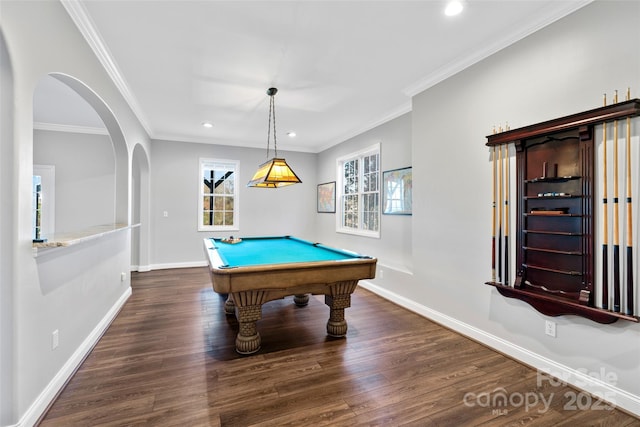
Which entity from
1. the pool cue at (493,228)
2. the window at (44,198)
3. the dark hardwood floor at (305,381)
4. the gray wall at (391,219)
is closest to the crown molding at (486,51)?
the gray wall at (391,219)

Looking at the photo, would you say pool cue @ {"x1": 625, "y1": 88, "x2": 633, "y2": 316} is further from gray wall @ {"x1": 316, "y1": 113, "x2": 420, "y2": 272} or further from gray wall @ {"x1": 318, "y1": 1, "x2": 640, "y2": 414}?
gray wall @ {"x1": 316, "y1": 113, "x2": 420, "y2": 272}

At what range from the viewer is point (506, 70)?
2574mm

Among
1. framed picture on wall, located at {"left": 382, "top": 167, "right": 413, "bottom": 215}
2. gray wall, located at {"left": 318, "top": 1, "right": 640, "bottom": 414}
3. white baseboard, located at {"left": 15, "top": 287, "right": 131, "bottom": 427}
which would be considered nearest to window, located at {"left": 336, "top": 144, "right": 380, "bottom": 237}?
framed picture on wall, located at {"left": 382, "top": 167, "right": 413, "bottom": 215}

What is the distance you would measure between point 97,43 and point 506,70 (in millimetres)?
3546

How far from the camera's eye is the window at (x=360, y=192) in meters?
5.01

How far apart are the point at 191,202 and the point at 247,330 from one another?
4.29 m

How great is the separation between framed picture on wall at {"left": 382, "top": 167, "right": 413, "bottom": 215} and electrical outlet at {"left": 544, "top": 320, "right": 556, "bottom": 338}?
2.03 meters

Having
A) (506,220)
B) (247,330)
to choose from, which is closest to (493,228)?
(506,220)

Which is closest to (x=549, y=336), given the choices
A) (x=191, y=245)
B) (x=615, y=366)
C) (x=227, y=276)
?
(x=615, y=366)

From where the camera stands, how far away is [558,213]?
2168 mm

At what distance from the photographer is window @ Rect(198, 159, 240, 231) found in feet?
20.5

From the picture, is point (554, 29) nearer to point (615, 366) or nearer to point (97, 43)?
point (615, 366)

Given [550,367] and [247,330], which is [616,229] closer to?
Result: [550,367]

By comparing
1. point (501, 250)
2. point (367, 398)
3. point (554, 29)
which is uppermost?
point (554, 29)
